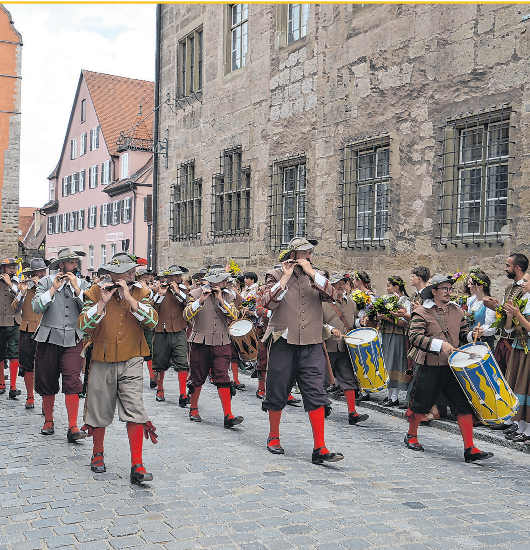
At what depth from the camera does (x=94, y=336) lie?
598cm

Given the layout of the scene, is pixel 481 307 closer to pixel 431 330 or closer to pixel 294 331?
pixel 431 330

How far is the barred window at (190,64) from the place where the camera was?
1961 cm

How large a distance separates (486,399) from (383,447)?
1.24m

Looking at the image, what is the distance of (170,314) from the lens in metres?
10.2

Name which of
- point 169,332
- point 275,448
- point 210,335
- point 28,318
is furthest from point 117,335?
point 28,318

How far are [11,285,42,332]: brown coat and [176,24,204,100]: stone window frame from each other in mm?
10833

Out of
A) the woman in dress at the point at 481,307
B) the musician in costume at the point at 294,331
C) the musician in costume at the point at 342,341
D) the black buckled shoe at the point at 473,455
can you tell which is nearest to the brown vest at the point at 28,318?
the musician in costume at the point at 342,341

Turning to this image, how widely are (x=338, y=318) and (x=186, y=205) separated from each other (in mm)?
11975

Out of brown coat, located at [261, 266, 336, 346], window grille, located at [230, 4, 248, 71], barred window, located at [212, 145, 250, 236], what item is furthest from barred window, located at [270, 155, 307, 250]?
brown coat, located at [261, 266, 336, 346]

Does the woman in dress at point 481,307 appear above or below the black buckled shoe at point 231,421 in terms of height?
above

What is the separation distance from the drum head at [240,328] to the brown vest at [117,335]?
8.55 feet

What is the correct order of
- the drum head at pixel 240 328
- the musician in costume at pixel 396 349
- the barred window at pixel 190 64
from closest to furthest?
the drum head at pixel 240 328
the musician in costume at pixel 396 349
the barred window at pixel 190 64

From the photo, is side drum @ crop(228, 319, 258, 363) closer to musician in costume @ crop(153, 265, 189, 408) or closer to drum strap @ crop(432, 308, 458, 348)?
musician in costume @ crop(153, 265, 189, 408)

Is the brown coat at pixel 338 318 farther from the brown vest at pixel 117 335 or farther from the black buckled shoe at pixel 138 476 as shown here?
the black buckled shoe at pixel 138 476
